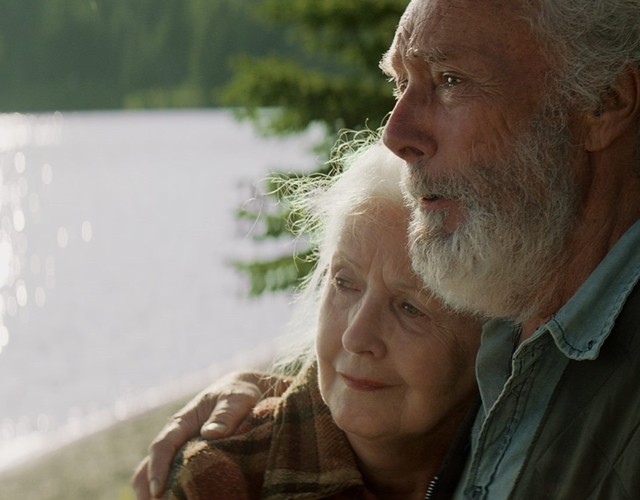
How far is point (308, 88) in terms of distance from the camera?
20.2ft

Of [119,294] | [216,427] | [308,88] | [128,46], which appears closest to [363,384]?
[216,427]

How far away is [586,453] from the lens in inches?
60.8

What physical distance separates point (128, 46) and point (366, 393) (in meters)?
36.2

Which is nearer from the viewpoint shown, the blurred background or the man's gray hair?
the man's gray hair

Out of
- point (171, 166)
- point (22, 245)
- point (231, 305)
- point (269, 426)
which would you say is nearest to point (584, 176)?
point (269, 426)

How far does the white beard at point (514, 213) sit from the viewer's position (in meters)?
1.78

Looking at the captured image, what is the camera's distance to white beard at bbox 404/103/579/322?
178 cm

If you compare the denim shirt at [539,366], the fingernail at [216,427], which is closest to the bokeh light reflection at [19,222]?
the fingernail at [216,427]

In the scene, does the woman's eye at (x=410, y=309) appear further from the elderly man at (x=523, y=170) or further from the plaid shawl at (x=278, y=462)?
the plaid shawl at (x=278, y=462)

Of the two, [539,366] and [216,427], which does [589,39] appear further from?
[216,427]

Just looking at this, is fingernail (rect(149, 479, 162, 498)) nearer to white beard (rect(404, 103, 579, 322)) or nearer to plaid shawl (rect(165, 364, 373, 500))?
plaid shawl (rect(165, 364, 373, 500))

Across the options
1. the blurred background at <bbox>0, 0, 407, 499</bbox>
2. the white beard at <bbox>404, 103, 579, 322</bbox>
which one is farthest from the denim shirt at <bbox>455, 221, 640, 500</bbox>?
the blurred background at <bbox>0, 0, 407, 499</bbox>

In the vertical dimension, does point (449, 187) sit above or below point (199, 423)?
above

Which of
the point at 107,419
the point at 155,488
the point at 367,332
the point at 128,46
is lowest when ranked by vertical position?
the point at 128,46
